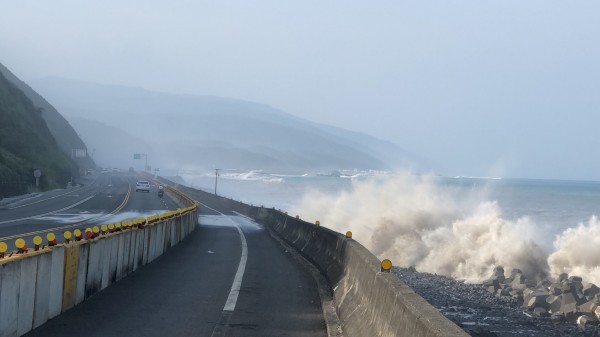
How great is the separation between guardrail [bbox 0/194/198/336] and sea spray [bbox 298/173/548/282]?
1721cm

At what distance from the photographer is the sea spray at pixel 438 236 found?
Answer: 34.0 meters

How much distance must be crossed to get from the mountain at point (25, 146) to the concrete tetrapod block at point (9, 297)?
5992 cm

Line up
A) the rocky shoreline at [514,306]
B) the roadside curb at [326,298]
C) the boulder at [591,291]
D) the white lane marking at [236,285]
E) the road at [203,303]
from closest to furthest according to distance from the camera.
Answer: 1. the road at [203,303]
2. the roadside curb at [326,298]
3. the white lane marking at [236,285]
4. the rocky shoreline at [514,306]
5. the boulder at [591,291]

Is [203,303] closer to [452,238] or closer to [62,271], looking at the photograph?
[62,271]

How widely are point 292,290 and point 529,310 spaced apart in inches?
312

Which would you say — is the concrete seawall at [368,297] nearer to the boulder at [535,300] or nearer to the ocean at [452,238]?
the boulder at [535,300]

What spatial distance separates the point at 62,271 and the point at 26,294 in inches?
60.1

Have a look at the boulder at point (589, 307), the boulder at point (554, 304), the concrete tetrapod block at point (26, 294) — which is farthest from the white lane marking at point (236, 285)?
the boulder at point (589, 307)

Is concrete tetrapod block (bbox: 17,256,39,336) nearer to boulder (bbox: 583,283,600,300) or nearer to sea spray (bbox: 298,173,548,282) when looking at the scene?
boulder (bbox: 583,283,600,300)

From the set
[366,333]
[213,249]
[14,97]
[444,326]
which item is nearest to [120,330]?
[366,333]

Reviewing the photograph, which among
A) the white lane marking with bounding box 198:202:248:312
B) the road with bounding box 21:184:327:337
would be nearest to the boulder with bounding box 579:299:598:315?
the road with bounding box 21:184:327:337

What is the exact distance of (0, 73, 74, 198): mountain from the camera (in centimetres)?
7344

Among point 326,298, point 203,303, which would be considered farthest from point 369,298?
point 326,298

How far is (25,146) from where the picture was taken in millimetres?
88438
